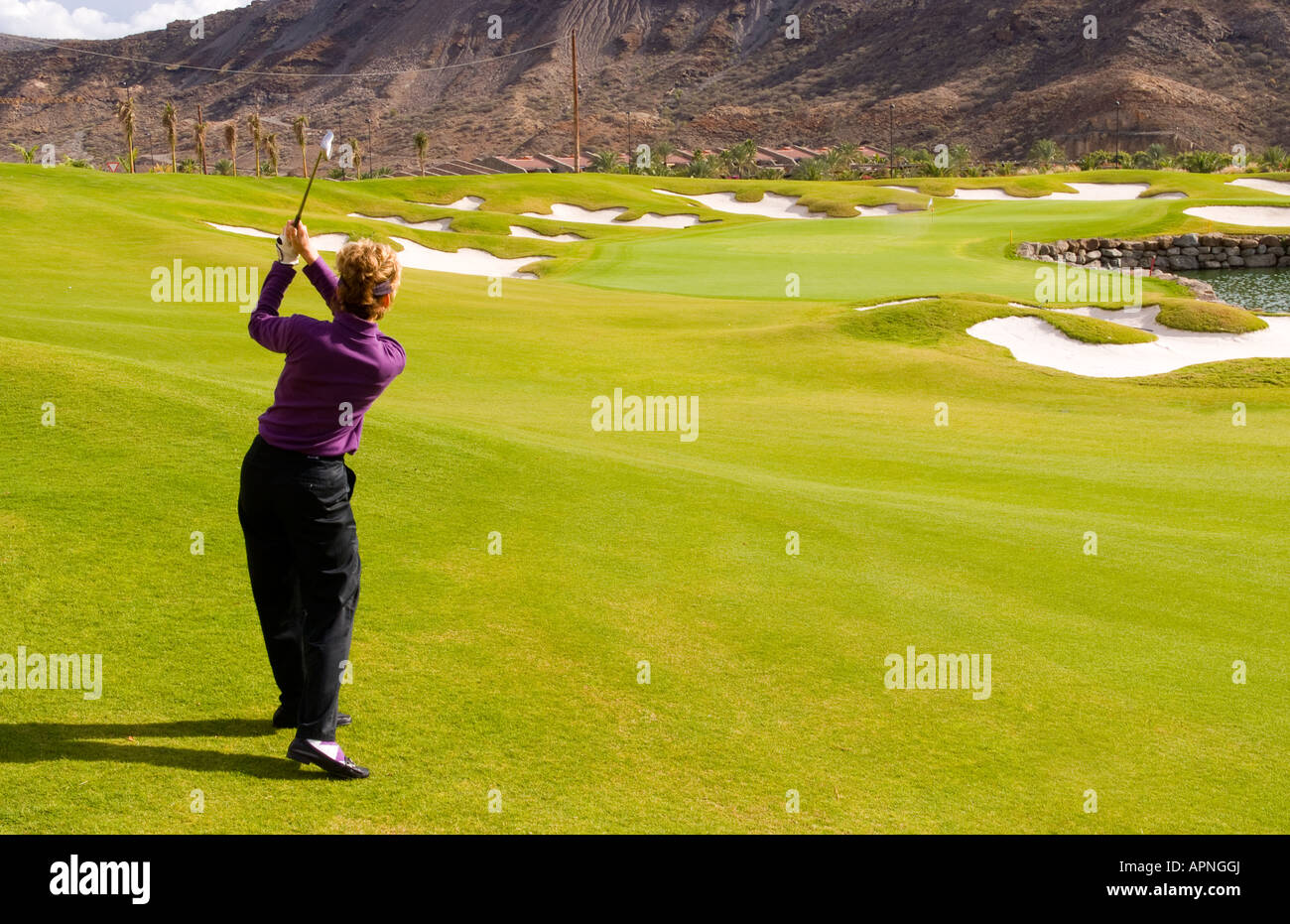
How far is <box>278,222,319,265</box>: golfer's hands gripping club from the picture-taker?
571 cm

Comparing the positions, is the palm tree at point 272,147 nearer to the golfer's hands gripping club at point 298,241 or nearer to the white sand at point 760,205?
the white sand at point 760,205

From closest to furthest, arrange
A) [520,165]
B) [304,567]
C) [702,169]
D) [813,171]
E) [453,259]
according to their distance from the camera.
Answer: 1. [304,567]
2. [453,259]
3. [813,171]
4. [702,169]
5. [520,165]

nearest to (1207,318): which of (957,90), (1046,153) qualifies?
(1046,153)

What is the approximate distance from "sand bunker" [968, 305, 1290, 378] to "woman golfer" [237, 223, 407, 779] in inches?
794

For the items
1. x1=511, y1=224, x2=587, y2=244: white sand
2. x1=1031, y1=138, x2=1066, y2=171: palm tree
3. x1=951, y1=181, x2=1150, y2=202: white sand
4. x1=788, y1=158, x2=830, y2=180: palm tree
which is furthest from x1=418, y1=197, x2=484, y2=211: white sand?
x1=1031, y1=138, x2=1066, y2=171: palm tree

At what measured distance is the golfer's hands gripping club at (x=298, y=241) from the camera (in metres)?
5.71

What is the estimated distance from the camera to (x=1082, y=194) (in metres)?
64.9

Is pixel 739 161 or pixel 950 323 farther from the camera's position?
pixel 739 161

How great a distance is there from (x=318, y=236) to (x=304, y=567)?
122 feet

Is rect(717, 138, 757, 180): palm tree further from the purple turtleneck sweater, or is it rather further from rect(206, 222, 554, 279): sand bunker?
the purple turtleneck sweater

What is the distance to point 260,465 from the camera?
5.56m

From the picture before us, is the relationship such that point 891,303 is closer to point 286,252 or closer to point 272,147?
point 286,252
